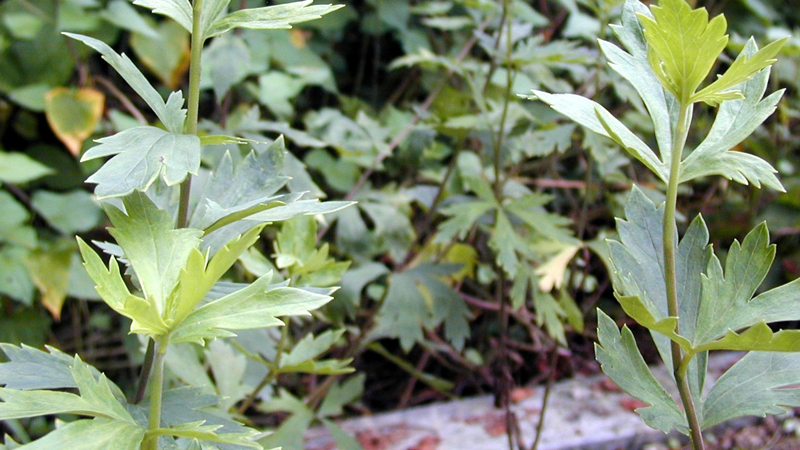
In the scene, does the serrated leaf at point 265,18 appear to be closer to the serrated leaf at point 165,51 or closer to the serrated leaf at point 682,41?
the serrated leaf at point 682,41

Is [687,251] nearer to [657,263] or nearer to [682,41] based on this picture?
[657,263]

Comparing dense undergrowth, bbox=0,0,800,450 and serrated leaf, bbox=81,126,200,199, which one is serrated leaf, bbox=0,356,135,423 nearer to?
serrated leaf, bbox=81,126,200,199

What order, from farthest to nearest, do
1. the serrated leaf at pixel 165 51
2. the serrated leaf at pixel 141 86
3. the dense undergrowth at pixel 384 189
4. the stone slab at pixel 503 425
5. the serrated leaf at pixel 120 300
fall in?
the serrated leaf at pixel 165 51, the stone slab at pixel 503 425, the dense undergrowth at pixel 384 189, the serrated leaf at pixel 141 86, the serrated leaf at pixel 120 300

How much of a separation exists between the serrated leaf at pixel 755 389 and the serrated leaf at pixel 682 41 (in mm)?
262

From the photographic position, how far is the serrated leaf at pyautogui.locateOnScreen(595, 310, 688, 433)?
0.61 metres

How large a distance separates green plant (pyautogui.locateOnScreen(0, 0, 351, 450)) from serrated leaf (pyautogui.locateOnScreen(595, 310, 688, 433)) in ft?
0.85

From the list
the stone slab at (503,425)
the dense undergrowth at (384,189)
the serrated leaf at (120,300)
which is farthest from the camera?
the stone slab at (503,425)

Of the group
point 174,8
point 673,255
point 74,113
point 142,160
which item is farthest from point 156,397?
point 74,113

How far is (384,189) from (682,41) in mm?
1175

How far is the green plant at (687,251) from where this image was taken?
0.53 meters

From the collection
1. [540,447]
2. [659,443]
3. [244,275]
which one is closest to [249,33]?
[244,275]

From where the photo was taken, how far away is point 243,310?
529 millimetres

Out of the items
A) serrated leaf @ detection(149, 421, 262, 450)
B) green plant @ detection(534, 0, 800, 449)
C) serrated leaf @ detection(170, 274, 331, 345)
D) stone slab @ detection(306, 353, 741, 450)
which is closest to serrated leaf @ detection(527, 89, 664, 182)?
green plant @ detection(534, 0, 800, 449)

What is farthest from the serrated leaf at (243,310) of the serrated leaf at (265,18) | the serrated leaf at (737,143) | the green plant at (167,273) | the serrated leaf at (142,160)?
the serrated leaf at (737,143)
